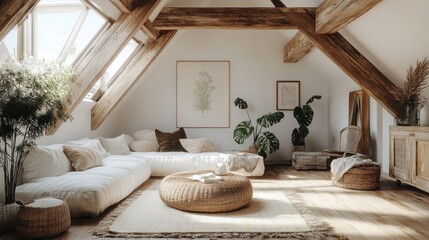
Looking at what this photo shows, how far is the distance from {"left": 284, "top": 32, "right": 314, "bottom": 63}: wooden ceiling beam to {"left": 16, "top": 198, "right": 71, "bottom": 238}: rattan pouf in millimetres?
4557

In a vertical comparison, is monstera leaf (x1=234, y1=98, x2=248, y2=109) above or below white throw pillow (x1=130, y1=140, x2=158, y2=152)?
above

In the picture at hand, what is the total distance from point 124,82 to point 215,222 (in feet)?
11.5

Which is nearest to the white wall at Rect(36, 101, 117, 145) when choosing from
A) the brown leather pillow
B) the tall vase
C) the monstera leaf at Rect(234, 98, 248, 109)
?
the brown leather pillow

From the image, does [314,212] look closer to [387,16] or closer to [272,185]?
[272,185]

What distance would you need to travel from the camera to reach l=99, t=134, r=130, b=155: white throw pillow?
5.86m

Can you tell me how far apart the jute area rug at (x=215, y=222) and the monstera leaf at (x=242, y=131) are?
2853 millimetres

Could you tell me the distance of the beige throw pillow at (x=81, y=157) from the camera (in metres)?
4.33

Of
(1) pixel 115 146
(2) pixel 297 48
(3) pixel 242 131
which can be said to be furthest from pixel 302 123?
(1) pixel 115 146

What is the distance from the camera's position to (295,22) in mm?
5273

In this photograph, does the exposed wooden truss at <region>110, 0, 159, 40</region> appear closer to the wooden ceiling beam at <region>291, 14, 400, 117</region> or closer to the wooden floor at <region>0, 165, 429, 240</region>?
the wooden ceiling beam at <region>291, 14, 400, 117</region>

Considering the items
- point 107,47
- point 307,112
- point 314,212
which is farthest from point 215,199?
point 307,112

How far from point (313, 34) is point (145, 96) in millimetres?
3793

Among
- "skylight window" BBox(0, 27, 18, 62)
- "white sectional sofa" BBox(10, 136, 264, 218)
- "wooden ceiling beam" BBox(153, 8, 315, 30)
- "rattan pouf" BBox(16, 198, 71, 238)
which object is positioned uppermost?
"wooden ceiling beam" BBox(153, 8, 315, 30)

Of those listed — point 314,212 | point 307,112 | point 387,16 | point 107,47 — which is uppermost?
point 387,16
